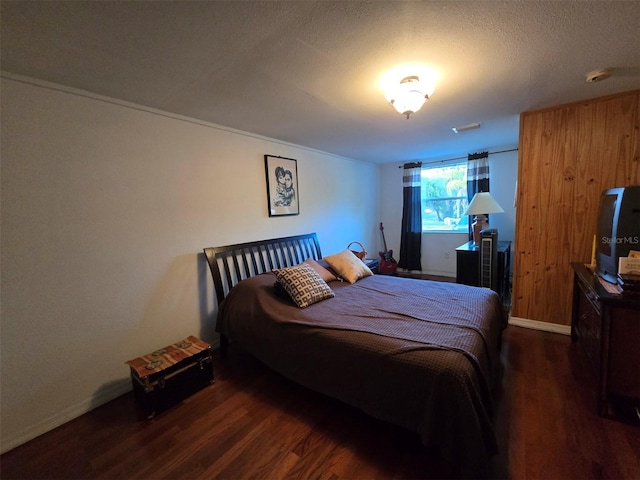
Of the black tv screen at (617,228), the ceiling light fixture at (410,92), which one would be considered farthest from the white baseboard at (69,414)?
the black tv screen at (617,228)

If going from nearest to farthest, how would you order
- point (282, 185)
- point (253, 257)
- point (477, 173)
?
point (253, 257) → point (282, 185) → point (477, 173)

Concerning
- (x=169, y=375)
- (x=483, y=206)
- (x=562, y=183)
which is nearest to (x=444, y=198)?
(x=483, y=206)

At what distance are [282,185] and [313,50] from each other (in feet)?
6.18

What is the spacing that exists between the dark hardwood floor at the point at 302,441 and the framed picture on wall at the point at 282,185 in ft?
6.42

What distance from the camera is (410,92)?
1.78 m

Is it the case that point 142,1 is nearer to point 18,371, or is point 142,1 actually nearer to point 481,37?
point 481,37

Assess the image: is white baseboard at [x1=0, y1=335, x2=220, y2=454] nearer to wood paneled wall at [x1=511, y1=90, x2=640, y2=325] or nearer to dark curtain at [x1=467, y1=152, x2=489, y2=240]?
wood paneled wall at [x1=511, y1=90, x2=640, y2=325]

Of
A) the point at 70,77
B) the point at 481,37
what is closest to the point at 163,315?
the point at 70,77

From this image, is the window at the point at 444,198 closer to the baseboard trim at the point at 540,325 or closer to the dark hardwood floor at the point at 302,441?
the baseboard trim at the point at 540,325

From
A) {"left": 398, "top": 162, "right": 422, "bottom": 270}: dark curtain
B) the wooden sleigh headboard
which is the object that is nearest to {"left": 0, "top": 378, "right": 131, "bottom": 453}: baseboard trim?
the wooden sleigh headboard

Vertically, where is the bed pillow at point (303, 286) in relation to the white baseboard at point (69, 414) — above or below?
above

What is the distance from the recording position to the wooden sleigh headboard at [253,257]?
8.26 feet

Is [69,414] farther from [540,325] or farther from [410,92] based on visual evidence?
[540,325]

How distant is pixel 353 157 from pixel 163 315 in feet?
11.9
